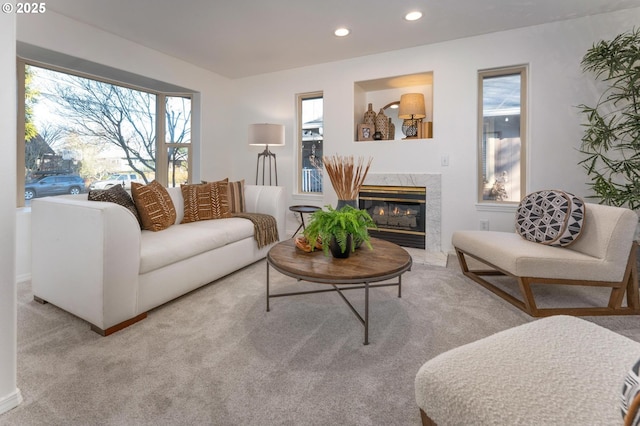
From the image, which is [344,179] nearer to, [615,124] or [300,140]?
[300,140]

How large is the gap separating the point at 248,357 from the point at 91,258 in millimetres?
1017

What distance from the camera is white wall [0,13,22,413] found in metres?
1.16

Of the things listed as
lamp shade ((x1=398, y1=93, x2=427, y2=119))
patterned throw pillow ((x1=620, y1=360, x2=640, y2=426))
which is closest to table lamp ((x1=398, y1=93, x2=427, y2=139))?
lamp shade ((x1=398, y1=93, x2=427, y2=119))

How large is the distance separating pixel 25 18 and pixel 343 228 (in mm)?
3280

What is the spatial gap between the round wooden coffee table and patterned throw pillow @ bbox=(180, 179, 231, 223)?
1.22 meters

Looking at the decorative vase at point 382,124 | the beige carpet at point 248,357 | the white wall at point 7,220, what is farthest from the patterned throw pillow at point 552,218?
the white wall at point 7,220

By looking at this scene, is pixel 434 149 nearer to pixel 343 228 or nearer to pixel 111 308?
pixel 343 228

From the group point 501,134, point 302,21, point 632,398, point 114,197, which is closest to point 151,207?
point 114,197

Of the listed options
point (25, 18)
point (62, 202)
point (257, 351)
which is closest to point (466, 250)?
point (257, 351)

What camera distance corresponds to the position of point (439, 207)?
3.67m

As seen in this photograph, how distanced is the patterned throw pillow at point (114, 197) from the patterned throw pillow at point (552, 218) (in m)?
3.00

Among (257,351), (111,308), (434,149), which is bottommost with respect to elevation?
(257,351)

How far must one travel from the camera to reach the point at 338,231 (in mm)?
A: 1854

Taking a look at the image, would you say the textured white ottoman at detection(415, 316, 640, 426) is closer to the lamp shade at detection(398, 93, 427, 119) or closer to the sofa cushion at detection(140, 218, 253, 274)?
the sofa cushion at detection(140, 218, 253, 274)
